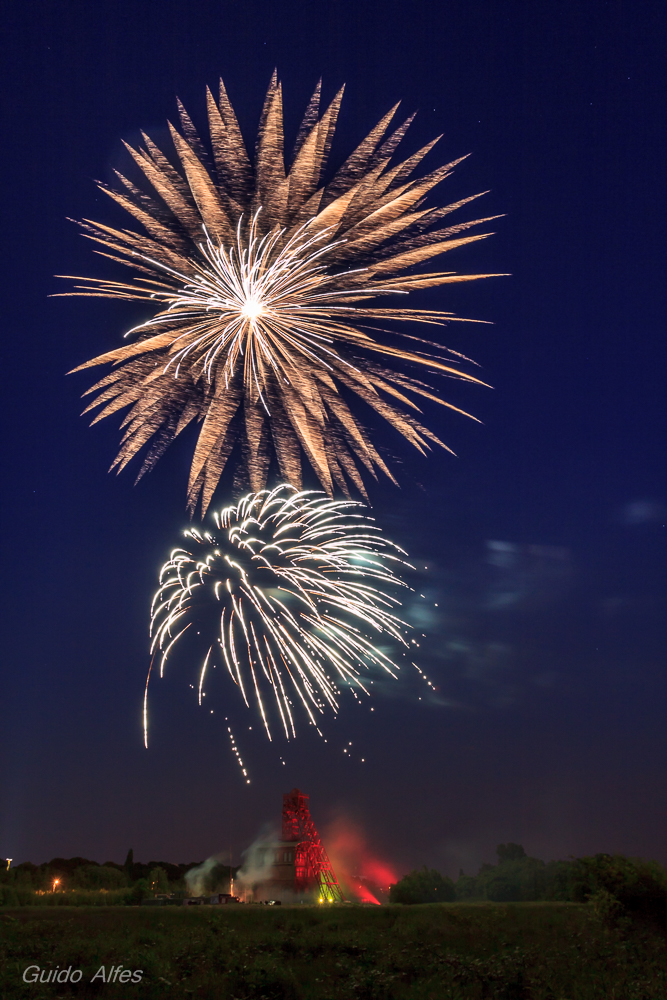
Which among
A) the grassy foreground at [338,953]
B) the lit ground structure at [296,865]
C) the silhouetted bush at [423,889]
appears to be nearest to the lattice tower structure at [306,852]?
the lit ground structure at [296,865]

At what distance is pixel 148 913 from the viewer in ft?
102

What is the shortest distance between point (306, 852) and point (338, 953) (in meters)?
33.0

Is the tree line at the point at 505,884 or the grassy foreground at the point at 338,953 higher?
the tree line at the point at 505,884

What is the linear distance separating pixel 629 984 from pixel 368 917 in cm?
1370

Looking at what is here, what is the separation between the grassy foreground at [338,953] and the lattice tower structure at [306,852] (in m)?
24.7

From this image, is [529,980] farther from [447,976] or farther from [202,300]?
[202,300]

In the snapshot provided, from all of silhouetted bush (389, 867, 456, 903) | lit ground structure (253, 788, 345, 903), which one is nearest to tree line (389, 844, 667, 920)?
silhouetted bush (389, 867, 456, 903)

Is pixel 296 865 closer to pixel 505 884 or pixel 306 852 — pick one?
pixel 306 852

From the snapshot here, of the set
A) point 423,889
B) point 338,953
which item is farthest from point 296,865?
point 338,953

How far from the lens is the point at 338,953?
983 inches

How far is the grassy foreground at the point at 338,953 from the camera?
20719 mm

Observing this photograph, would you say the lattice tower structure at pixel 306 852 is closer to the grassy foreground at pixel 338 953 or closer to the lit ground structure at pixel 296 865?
the lit ground structure at pixel 296 865

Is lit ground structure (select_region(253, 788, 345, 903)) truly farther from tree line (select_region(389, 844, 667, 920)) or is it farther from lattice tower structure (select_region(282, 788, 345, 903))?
tree line (select_region(389, 844, 667, 920))

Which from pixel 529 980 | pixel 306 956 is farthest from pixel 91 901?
pixel 529 980
